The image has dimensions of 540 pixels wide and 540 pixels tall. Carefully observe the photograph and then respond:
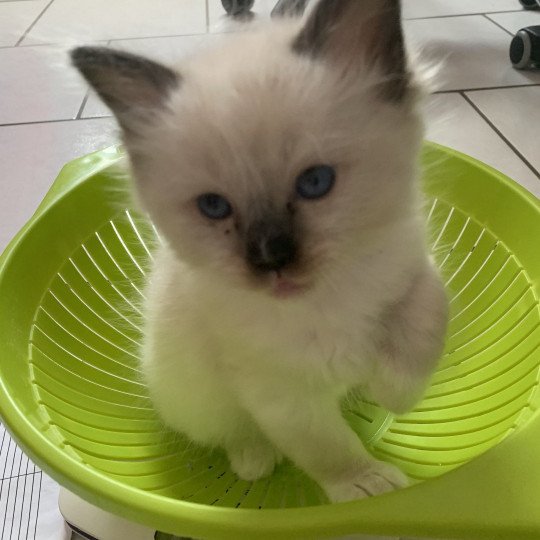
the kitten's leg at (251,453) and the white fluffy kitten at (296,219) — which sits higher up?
the white fluffy kitten at (296,219)

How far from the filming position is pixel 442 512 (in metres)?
0.61

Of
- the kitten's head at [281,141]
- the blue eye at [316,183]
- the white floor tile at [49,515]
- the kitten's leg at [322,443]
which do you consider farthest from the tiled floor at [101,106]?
the kitten's leg at [322,443]

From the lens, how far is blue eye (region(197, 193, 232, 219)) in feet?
1.98

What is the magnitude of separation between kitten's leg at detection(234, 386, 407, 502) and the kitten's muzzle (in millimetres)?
231

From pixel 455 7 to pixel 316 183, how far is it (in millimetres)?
2123

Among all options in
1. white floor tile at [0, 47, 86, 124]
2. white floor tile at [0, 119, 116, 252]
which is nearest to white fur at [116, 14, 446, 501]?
white floor tile at [0, 119, 116, 252]

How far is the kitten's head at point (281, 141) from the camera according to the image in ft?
1.84

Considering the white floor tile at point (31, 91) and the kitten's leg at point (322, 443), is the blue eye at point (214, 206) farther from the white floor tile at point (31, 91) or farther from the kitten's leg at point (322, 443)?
the white floor tile at point (31, 91)

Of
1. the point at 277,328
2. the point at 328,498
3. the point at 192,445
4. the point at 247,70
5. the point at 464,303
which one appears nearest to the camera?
the point at 247,70

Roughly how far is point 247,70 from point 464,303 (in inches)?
27.9

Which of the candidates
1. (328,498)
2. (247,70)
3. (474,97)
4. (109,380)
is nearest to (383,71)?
(247,70)

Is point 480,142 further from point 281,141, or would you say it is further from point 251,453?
point 281,141

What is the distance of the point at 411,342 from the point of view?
0.78 m

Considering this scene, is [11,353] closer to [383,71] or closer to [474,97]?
[383,71]
